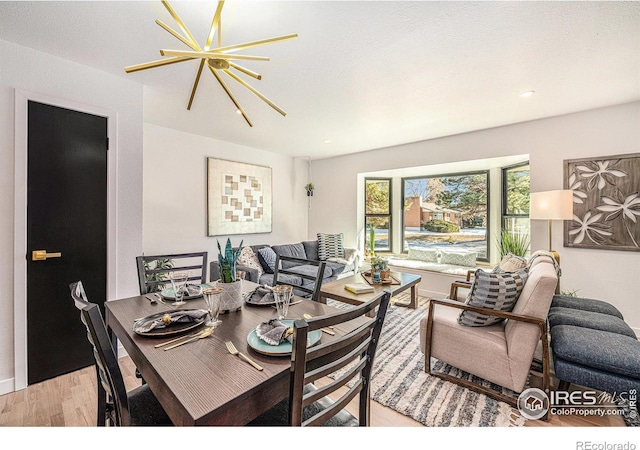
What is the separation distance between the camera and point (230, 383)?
86cm

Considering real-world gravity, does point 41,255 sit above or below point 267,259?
above

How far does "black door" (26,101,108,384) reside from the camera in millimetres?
1986

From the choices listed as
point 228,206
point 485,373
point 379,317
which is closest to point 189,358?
point 379,317

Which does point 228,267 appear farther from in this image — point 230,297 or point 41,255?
point 41,255

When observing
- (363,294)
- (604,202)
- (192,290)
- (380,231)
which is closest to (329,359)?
(192,290)

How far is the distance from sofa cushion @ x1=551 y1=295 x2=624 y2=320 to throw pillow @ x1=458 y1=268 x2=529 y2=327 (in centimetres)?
93

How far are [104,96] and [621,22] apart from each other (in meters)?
3.72

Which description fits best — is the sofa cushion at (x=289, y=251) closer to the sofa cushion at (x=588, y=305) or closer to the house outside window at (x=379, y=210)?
the house outside window at (x=379, y=210)

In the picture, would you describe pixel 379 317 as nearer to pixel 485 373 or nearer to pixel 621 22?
pixel 485 373

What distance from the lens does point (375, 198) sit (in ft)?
17.9

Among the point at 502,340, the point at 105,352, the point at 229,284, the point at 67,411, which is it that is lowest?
the point at 67,411

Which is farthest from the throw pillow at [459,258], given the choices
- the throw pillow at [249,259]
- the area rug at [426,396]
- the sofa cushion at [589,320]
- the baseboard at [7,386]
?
the baseboard at [7,386]

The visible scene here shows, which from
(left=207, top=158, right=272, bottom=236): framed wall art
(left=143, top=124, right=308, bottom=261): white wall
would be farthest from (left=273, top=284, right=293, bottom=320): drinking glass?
(left=207, top=158, right=272, bottom=236): framed wall art

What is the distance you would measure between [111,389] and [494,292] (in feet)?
7.08
